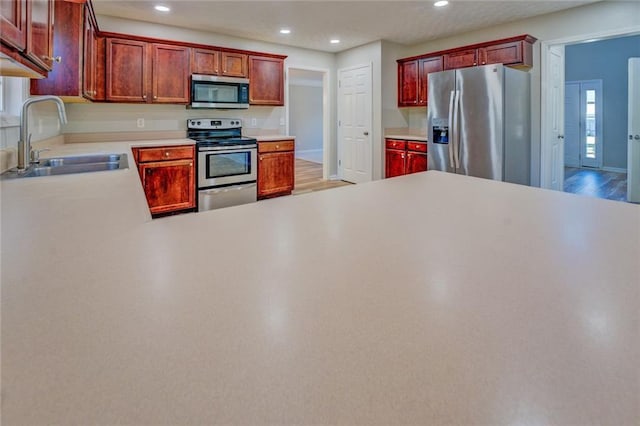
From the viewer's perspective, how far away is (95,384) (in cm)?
40

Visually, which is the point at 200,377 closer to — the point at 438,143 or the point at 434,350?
the point at 434,350

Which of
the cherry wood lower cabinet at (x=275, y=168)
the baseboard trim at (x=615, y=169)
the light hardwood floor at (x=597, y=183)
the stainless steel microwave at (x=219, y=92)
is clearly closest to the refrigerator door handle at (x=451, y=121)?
the cherry wood lower cabinet at (x=275, y=168)

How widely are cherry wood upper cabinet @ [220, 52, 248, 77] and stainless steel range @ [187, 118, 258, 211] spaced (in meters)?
0.64

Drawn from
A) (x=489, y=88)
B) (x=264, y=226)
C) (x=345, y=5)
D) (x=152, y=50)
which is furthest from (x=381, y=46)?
(x=264, y=226)

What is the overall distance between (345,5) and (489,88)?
181 centimetres

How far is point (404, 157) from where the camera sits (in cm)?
558

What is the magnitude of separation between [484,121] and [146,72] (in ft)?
12.9

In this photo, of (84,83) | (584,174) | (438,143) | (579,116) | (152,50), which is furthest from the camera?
(579,116)

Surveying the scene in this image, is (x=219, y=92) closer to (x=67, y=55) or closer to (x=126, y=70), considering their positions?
(x=126, y=70)

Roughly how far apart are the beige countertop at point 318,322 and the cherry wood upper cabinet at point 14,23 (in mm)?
544

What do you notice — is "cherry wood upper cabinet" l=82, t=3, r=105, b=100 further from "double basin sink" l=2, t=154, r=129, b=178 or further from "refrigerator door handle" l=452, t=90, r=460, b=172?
"refrigerator door handle" l=452, t=90, r=460, b=172

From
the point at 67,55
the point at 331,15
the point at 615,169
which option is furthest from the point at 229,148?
the point at 615,169

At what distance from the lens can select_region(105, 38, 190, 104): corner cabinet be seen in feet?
14.0

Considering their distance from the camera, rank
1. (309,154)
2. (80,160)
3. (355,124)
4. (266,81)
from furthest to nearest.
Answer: (309,154)
(355,124)
(266,81)
(80,160)
